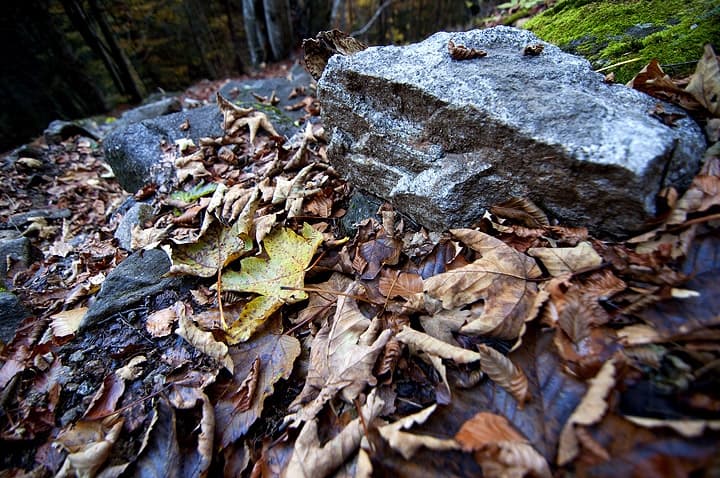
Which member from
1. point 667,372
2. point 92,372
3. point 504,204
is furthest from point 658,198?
point 92,372

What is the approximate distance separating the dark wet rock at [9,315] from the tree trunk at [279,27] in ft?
32.0

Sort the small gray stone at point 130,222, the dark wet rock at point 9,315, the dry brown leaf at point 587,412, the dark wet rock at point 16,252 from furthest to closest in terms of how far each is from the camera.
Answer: the dark wet rock at point 16,252, the small gray stone at point 130,222, the dark wet rock at point 9,315, the dry brown leaf at point 587,412

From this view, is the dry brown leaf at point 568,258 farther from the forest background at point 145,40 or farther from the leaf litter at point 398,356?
the forest background at point 145,40

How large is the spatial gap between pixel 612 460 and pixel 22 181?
715cm

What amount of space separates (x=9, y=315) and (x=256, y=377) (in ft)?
6.50

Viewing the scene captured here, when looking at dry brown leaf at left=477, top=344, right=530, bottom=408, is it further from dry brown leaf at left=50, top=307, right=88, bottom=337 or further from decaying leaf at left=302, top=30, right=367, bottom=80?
dry brown leaf at left=50, top=307, right=88, bottom=337

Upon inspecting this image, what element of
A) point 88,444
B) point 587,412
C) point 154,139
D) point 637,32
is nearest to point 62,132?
point 154,139

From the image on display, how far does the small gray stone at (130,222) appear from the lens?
284 cm

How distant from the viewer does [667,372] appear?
2.95ft

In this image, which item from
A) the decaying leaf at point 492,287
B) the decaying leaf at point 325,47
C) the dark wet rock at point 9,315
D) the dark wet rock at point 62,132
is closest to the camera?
the decaying leaf at point 492,287

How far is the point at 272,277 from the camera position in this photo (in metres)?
1.73

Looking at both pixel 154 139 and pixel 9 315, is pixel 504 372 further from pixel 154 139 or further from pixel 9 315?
pixel 154 139

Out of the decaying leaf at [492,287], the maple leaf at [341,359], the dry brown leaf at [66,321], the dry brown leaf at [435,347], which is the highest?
the decaying leaf at [492,287]

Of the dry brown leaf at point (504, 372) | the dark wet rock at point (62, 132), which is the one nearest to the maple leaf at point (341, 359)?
the dry brown leaf at point (504, 372)
